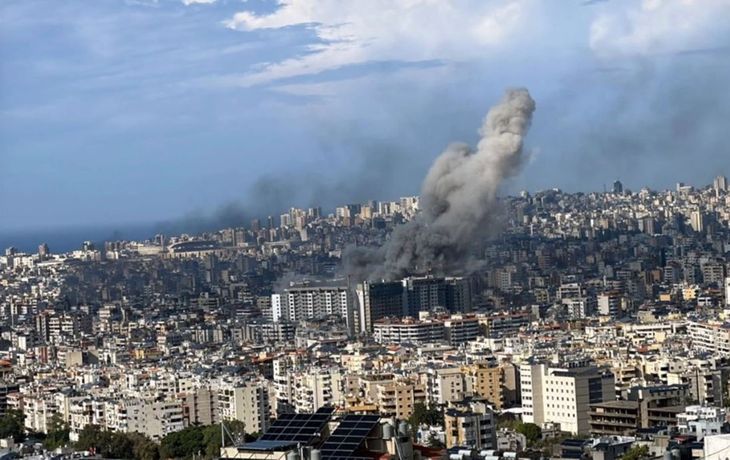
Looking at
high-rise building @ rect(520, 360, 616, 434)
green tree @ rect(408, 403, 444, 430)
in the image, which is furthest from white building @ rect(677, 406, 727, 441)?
green tree @ rect(408, 403, 444, 430)

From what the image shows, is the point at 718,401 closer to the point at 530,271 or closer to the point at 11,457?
the point at 11,457

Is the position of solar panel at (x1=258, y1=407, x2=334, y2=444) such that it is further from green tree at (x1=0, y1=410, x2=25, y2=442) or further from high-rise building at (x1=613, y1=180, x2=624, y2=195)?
high-rise building at (x1=613, y1=180, x2=624, y2=195)

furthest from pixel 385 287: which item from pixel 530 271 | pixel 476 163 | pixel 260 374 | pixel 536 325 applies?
pixel 260 374

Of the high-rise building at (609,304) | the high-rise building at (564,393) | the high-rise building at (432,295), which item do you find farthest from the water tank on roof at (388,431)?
the high-rise building at (432,295)

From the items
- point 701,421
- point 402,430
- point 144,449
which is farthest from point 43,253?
point 402,430

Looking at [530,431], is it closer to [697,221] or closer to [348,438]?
[348,438]

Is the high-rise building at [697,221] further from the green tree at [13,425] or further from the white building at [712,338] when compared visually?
the green tree at [13,425]
